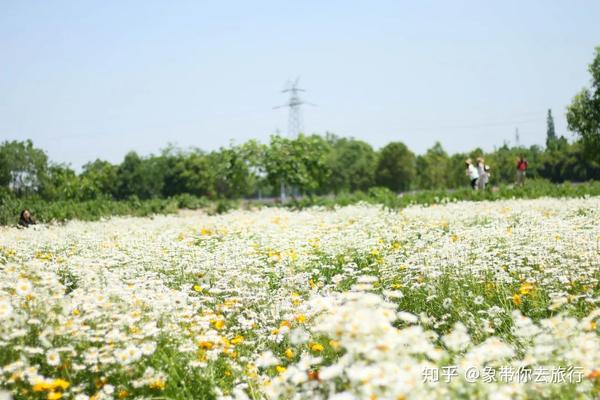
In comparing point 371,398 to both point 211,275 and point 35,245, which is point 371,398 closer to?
point 211,275

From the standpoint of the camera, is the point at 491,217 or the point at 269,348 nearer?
the point at 269,348

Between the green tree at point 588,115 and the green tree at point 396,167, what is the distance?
2870 centimetres

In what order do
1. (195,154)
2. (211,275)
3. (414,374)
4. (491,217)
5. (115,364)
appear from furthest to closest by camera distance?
(195,154) → (491,217) → (211,275) → (115,364) → (414,374)

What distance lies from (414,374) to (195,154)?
271 ft

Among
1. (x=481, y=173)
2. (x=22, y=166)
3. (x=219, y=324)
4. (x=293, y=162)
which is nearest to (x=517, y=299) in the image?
(x=219, y=324)

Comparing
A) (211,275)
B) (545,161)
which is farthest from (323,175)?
(545,161)

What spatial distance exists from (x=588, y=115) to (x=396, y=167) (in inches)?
1204

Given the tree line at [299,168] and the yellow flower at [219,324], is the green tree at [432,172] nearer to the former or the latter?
the tree line at [299,168]

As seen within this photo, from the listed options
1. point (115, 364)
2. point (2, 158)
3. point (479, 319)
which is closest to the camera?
point (115, 364)

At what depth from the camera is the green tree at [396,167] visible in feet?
223

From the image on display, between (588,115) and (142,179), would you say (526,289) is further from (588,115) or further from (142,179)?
(142,179)

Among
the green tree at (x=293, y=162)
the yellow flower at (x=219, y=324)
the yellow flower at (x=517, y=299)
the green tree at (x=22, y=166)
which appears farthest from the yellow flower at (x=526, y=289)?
the green tree at (x=22, y=166)

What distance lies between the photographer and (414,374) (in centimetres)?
250

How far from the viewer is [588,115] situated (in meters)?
39.0
